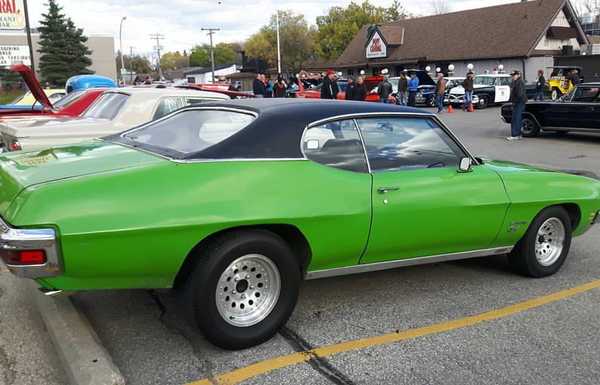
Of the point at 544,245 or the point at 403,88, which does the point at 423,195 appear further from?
the point at 403,88

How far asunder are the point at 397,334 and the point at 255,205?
1296 millimetres

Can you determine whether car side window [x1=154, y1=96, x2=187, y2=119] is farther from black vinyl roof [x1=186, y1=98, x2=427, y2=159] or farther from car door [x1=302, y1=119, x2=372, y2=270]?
car door [x1=302, y1=119, x2=372, y2=270]

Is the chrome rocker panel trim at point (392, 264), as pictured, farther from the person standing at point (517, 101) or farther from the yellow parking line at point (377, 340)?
the person standing at point (517, 101)

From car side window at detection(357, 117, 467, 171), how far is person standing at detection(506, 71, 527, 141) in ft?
37.0

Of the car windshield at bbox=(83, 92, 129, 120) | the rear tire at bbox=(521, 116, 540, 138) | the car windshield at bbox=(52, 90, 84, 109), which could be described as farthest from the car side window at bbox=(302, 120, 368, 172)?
the rear tire at bbox=(521, 116, 540, 138)

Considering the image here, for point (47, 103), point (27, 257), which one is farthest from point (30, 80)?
point (27, 257)

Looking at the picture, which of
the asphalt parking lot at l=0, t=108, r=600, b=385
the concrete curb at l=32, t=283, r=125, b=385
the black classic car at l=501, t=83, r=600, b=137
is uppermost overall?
the black classic car at l=501, t=83, r=600, b=137

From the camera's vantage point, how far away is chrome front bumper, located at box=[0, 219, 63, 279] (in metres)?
2.87

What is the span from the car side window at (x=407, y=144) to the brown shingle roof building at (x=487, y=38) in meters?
32.8

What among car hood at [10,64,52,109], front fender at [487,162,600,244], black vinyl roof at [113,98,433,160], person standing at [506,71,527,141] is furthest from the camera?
person standing at [506,71,527,141]

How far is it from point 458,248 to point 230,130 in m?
1.92

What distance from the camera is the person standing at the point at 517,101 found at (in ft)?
48.1

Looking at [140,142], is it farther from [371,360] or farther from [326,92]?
[326,92]

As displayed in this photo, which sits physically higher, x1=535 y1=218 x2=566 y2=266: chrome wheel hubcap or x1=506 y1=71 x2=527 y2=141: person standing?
x1=506 y1=71 x2=527 y2=141: person standing
